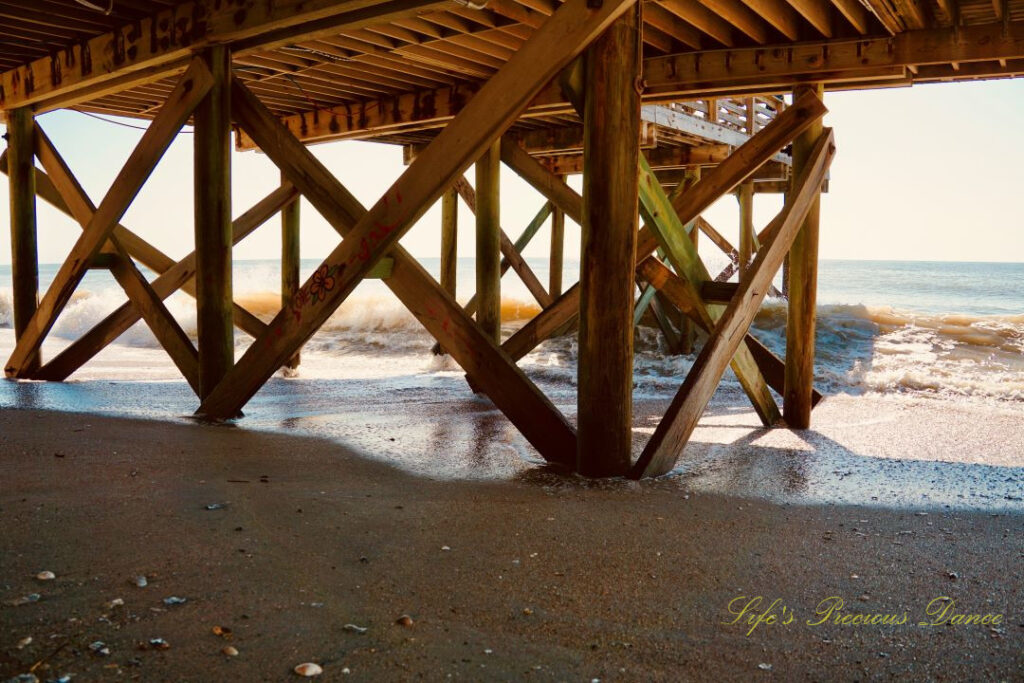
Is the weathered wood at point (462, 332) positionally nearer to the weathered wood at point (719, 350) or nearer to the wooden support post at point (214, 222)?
the weathered wood at point (719, 350)

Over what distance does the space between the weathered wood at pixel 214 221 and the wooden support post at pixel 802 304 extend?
3892 millimetres

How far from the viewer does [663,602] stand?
2719mm

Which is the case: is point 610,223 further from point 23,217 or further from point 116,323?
point 23,217

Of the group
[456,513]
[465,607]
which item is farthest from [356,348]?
[465,607]

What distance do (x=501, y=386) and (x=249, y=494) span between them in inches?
55.4

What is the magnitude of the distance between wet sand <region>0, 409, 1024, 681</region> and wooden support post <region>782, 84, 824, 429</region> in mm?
2273

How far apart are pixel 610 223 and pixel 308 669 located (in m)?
2.60

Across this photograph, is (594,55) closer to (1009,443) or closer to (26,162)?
(1009,443)

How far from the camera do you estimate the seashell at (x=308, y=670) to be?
6.95 feet

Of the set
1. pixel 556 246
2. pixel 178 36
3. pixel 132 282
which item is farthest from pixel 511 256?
pixel 178 36

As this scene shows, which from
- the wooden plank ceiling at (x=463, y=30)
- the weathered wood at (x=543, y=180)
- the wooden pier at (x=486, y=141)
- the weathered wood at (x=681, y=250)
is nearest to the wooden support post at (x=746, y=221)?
the weathered wood at (x=543, y=180)

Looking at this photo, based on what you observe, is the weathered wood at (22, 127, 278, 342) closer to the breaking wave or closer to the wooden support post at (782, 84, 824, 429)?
the breaking wave

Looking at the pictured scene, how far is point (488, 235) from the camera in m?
8.12

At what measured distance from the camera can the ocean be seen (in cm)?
581
